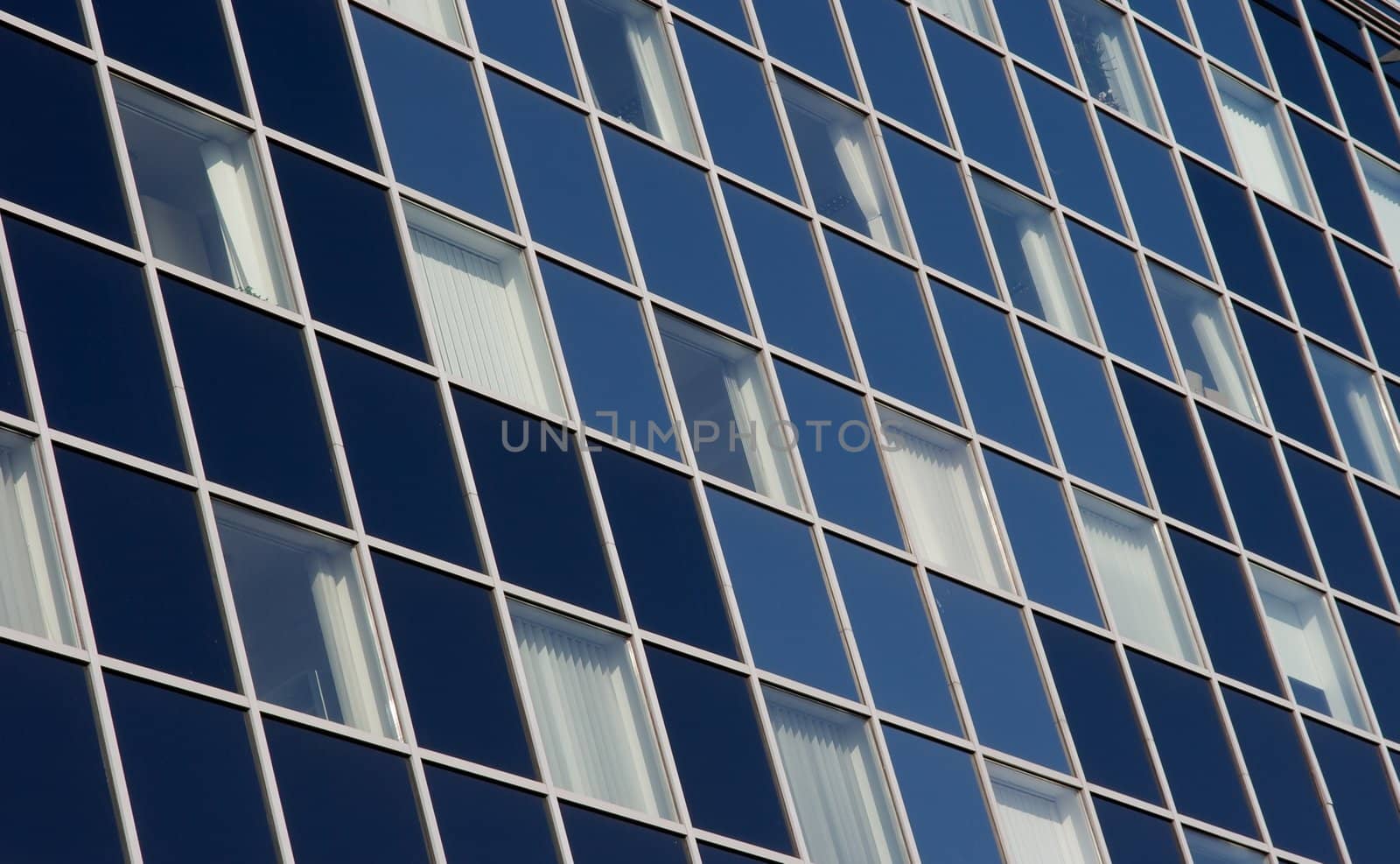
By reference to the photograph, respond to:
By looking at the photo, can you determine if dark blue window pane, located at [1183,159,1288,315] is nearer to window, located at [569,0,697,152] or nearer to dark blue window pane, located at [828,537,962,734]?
window, located at [569,0,697,152]

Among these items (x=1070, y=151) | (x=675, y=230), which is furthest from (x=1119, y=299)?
(x=675, y=230)

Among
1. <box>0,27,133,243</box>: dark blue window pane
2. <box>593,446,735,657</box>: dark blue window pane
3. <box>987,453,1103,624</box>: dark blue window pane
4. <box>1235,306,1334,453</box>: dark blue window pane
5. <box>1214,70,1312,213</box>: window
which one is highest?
<box>1214,70,1312,213</box>: window

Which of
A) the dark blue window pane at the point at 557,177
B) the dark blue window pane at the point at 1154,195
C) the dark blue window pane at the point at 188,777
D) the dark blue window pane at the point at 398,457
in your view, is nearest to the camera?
the dark blue window pane at the point at 188,777

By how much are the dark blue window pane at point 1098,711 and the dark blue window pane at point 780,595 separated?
3.35 metres

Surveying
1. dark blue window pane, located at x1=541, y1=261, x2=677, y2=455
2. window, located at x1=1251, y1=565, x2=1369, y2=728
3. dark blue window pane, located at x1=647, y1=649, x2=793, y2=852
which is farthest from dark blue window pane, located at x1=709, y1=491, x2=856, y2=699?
window, located at x1=1251, y1=565, x2=1369, y2=728

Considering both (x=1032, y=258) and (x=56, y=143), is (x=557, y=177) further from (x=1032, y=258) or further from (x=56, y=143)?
(x=1032, y=258)

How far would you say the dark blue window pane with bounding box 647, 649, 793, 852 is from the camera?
71.3 feet

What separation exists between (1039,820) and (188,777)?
10460 millimetres

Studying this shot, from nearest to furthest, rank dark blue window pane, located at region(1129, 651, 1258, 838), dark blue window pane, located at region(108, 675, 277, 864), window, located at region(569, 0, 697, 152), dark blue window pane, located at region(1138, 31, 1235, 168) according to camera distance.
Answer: dark blue window pane, located at region(108, 675, 277, 864)
window, located at region(569, 0, 697, 152)
dark blue window pane, located at region(1129, 651, 1258, 838)
dark blue window pane, located at region(1138, 31, 1235, 168)

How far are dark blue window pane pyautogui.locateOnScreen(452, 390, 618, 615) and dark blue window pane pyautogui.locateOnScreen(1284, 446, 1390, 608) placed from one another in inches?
503

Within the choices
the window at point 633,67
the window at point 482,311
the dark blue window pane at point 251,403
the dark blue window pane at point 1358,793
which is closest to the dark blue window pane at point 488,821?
the dark blue window pane at point 251,403

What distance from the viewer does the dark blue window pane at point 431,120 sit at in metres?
23.6

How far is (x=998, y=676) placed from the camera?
25578 millimetres

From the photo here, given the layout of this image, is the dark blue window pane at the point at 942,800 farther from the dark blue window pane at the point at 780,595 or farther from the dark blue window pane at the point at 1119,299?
the dark blue window pane at the point at 1119,299
